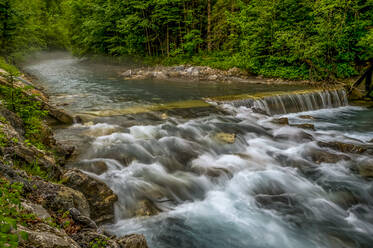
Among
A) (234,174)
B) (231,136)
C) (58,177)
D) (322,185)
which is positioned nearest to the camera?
(58,177)

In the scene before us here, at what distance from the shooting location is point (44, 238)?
2070 mm

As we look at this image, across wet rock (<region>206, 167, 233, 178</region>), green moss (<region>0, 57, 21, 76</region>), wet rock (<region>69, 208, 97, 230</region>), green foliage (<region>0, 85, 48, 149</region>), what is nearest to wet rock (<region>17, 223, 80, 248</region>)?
wet rock (<region>69, 208, 97, 230</region>)

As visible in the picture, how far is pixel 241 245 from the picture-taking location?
15.0 feet

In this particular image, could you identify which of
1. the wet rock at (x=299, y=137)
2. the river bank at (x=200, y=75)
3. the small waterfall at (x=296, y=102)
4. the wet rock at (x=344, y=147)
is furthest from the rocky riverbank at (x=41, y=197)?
the river bank at (x=200, y=75)

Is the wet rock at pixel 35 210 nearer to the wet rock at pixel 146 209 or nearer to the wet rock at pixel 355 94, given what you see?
the wet rock at pixel 146 209

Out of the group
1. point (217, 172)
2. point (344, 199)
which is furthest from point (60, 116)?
point (344, 199)

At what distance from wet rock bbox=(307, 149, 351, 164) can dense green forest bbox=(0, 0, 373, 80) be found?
Result: 7.81m

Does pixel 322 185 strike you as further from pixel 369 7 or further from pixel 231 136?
pixel 369 7

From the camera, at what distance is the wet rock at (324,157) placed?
22.9 ft

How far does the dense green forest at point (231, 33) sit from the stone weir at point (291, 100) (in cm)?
114

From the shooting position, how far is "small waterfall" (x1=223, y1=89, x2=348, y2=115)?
1215 centimetres

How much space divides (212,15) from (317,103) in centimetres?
1603

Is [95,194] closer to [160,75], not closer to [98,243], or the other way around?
[98,243]

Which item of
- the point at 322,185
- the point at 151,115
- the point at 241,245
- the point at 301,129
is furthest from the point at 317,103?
the point at 241,245
